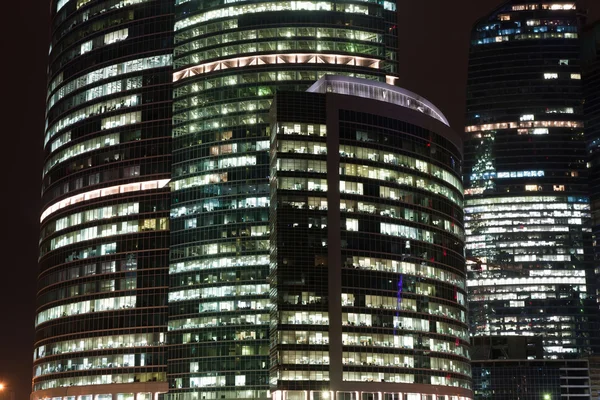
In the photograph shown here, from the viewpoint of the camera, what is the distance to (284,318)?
192875 mm

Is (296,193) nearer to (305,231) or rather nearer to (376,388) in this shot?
(305,231)

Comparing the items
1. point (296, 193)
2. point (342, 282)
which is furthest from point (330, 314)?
point (296, 193)

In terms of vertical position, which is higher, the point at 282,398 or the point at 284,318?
the point at 284,318

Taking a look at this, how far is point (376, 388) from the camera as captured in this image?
196 meters

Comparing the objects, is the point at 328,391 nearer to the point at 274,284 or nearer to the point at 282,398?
the point at 282,398

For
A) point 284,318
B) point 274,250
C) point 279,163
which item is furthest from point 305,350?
point 279,163

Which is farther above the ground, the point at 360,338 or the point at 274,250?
the point at 274,250

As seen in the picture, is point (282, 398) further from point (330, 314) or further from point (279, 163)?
point (279, 163)

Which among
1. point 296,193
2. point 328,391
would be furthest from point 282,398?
point 296,193

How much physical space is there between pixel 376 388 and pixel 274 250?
32.4 meters

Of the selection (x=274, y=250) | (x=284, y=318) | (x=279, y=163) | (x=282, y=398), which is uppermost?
(x=279, y=163)

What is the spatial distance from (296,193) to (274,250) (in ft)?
38.4

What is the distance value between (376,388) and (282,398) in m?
19.2

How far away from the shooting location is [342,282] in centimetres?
19825
